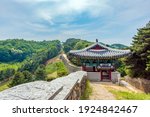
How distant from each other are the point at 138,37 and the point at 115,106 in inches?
883

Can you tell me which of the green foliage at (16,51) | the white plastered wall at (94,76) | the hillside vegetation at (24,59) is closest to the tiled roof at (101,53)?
the white plastered wall at (94,76)

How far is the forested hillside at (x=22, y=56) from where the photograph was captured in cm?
9869

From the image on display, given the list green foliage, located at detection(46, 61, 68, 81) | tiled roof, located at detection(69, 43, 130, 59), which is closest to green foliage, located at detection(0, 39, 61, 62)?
green foliage, located at detection(46, 61, 68, 81)

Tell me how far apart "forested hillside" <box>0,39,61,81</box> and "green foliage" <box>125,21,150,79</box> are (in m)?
61.2

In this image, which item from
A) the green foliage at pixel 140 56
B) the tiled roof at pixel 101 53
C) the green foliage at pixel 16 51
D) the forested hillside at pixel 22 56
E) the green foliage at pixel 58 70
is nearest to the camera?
the green foliage at pixel 140 56

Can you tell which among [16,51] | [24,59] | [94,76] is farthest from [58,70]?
[16,51]

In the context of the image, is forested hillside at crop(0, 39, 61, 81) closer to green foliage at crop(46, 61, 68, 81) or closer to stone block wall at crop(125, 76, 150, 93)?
green foliage at crop(46, 61, 68, 81)

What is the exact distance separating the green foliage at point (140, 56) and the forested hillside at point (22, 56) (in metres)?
61.2

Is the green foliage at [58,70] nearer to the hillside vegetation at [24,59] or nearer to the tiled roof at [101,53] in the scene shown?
the hillside vegetation at [24,59]

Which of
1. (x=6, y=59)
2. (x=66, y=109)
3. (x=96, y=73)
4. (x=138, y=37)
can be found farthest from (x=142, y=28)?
(x=6, y=59)

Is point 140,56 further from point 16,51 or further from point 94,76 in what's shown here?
point 16,51

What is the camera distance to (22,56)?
541ft

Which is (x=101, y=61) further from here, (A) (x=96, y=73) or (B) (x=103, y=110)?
(B) (x=103, y=110)

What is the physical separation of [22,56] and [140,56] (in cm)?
14456
